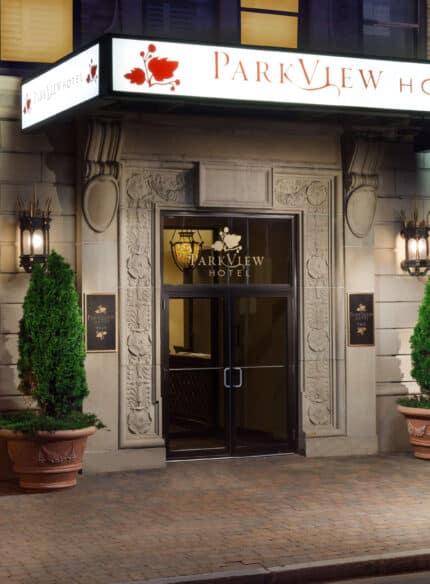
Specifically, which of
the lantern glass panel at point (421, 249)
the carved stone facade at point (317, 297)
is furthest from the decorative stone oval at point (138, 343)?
the lantern glass panel at point (421, 249)

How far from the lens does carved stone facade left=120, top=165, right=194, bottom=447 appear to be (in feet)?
44.5

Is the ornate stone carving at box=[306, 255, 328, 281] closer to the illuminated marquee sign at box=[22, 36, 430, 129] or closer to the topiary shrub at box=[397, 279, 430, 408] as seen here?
the topiary shrub at box=[397, 279, 430, 408]

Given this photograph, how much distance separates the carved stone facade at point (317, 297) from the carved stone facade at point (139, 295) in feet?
6.03

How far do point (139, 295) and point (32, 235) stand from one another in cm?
169

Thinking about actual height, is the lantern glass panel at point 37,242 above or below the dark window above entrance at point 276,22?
below

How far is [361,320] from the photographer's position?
574 inches

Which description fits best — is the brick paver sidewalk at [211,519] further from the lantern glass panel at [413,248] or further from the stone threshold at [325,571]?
the lantern glass panel at [413,248]

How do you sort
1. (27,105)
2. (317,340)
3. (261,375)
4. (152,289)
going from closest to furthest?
(27,105)
(152,289)
(261,375)
(317,340)

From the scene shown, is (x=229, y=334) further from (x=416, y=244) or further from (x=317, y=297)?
(x=416, y=244)

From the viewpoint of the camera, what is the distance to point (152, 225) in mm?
13734

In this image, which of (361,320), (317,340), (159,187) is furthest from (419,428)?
(159,187)

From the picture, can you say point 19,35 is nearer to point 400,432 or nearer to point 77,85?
point 77,85

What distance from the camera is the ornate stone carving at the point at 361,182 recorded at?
47.2ft

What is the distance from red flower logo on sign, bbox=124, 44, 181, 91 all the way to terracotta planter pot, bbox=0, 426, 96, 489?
4127mm
